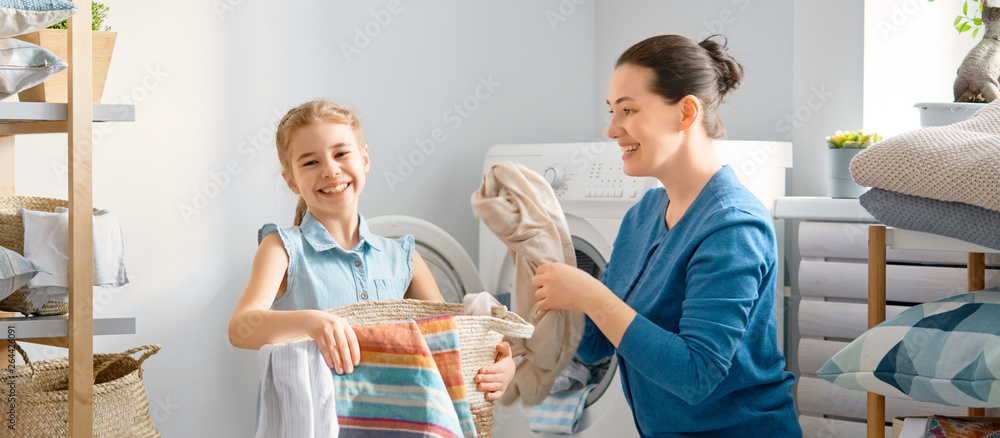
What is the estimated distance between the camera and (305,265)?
1.29m

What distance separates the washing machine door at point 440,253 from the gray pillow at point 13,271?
912 millimetres

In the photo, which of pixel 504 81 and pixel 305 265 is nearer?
pixel 305 265

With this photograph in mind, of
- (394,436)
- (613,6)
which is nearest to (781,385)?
(394,436)

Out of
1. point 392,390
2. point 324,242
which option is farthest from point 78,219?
point 392,390

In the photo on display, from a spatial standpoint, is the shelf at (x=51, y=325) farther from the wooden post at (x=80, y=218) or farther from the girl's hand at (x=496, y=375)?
the girl's hand at (x=496, y=375)

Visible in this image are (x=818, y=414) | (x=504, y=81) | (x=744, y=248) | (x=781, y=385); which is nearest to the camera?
(x=744, y=248)

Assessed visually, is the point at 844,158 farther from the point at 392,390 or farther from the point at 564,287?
the point at 392,390

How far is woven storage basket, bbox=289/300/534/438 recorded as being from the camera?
1.07 m

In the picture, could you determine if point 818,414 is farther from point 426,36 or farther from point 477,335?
point 426,36

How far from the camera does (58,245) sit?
1305 mm

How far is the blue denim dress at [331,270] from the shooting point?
129cm

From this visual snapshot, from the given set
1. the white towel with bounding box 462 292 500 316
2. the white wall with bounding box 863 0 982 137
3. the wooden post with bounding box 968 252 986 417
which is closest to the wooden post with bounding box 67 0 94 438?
the white towel with bounding box 462 292 500 316

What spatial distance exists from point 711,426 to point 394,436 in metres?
0.54

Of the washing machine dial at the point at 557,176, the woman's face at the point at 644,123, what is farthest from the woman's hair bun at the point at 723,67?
the washing machine dial at the point at 557,176
